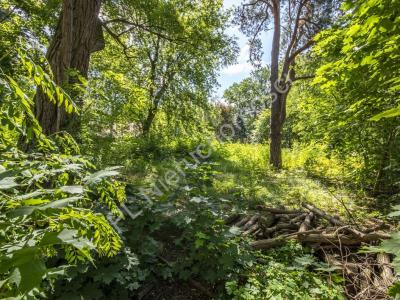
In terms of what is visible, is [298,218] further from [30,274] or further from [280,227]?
[30,274]

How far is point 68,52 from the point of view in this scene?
10.4 ft

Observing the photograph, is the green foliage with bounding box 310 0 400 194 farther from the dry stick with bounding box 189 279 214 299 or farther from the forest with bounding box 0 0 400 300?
the dry stick with bounding box 189 279 214 299

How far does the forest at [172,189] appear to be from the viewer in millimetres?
895

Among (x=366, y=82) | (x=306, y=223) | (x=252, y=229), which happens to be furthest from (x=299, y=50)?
(x=252, y=229)

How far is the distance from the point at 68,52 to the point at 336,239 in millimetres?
4084

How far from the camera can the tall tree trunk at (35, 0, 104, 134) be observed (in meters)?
3.14

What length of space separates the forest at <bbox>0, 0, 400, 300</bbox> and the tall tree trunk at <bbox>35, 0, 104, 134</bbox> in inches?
0.7

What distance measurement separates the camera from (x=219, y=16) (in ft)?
33.3

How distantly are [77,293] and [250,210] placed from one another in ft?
9.93

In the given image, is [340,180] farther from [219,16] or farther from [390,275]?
[219,16]

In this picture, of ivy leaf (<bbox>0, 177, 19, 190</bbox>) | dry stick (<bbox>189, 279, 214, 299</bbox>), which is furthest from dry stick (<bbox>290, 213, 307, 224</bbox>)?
ivy leaf (<bbox>0, 177, 19, 190</bbox>)

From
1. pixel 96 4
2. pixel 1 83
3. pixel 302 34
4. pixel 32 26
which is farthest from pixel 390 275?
pixel 302 34

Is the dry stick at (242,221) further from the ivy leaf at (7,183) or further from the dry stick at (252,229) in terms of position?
the ivy leaf at (7,183)

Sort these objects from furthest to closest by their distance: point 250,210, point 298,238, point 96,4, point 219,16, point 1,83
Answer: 1. point 219,16
2. point 250,210
3. point 96,4
4. point 298,238
5. point 1,83
